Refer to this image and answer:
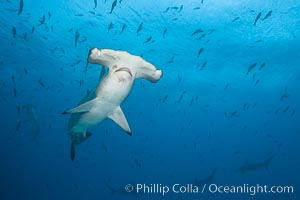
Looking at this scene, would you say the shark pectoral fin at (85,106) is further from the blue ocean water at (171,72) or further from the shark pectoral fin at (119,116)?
the blue ocean water at (171,72)

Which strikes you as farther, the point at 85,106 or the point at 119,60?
the point at 85,106

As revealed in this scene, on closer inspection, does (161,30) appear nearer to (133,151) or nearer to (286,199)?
(286,199)

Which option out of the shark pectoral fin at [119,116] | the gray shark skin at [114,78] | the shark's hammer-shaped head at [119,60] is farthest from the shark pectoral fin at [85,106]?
the shark's hammer-shaped head at [119,60]

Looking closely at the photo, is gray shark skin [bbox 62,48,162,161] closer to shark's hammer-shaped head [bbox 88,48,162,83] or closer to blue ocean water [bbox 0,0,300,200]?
shark's hammer-shaped head [bbox 88,48,162,83]

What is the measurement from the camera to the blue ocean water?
1540 cm

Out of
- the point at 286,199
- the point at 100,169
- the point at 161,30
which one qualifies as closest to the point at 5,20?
the point at 161,30

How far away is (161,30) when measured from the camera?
1712 cm

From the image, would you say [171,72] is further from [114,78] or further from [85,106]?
[114,78]

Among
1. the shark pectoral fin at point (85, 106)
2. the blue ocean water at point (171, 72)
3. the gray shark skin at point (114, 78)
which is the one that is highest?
the blue ocean water at point (171, 72)

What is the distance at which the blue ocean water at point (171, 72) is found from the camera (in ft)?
50.5

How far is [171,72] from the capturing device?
77.9ft

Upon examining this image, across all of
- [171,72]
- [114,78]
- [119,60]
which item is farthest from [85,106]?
[171,72]

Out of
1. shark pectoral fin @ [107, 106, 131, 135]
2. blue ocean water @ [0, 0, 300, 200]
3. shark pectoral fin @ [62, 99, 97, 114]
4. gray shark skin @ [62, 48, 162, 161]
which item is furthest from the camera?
blue ocean water @ [0, 0, 300, 200]

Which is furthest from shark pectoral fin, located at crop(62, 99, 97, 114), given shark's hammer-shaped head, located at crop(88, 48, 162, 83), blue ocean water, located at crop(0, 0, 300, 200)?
blue ocean water, located at crop(0, 0, 300, 200)
